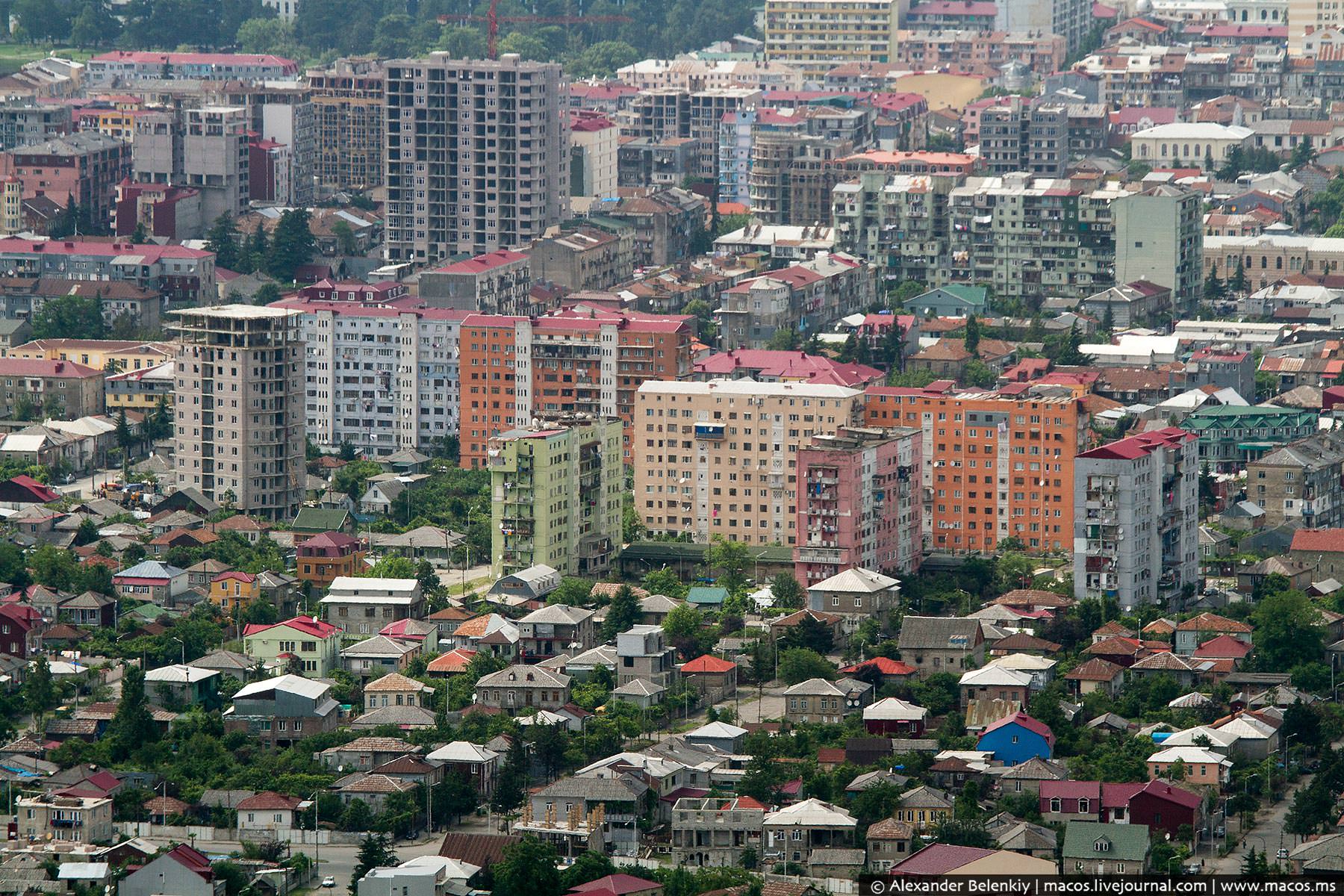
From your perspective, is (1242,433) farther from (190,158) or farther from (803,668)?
(190,158)

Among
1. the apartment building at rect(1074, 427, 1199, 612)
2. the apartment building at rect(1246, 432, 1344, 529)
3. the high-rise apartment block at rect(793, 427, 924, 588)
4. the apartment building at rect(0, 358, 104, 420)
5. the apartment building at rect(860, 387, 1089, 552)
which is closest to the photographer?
the apartment building at rect(1074, 427, 1199, 612)

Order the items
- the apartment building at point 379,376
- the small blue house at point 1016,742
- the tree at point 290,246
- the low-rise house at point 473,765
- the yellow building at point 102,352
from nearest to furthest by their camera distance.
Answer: the low-rise house at point 473,765 → the small blue house at point 1016,742 → the apartment building at point 379,376 → the yellow building at point 102,352 → the tree at point 290,246

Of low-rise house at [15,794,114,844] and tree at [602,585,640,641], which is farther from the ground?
tree at [602,585,640,641]

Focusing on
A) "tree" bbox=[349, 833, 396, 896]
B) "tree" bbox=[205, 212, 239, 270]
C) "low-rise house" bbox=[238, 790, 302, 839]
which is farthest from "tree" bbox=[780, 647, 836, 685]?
"tree" bbox=[205, 212, 239, 270]

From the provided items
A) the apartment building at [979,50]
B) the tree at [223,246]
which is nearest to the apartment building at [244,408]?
the tree at [223,246]

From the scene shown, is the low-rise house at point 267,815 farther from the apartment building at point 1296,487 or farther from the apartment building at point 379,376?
the apartment building at point 379,376

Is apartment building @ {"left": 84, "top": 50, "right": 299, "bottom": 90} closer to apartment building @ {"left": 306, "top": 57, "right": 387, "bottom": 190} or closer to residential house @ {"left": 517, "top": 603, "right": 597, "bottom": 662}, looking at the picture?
apartment building @ {"left": 306, "top": 57, "right": 387, "bottom": 190}

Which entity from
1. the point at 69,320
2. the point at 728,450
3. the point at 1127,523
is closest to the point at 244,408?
the point at 728,450
